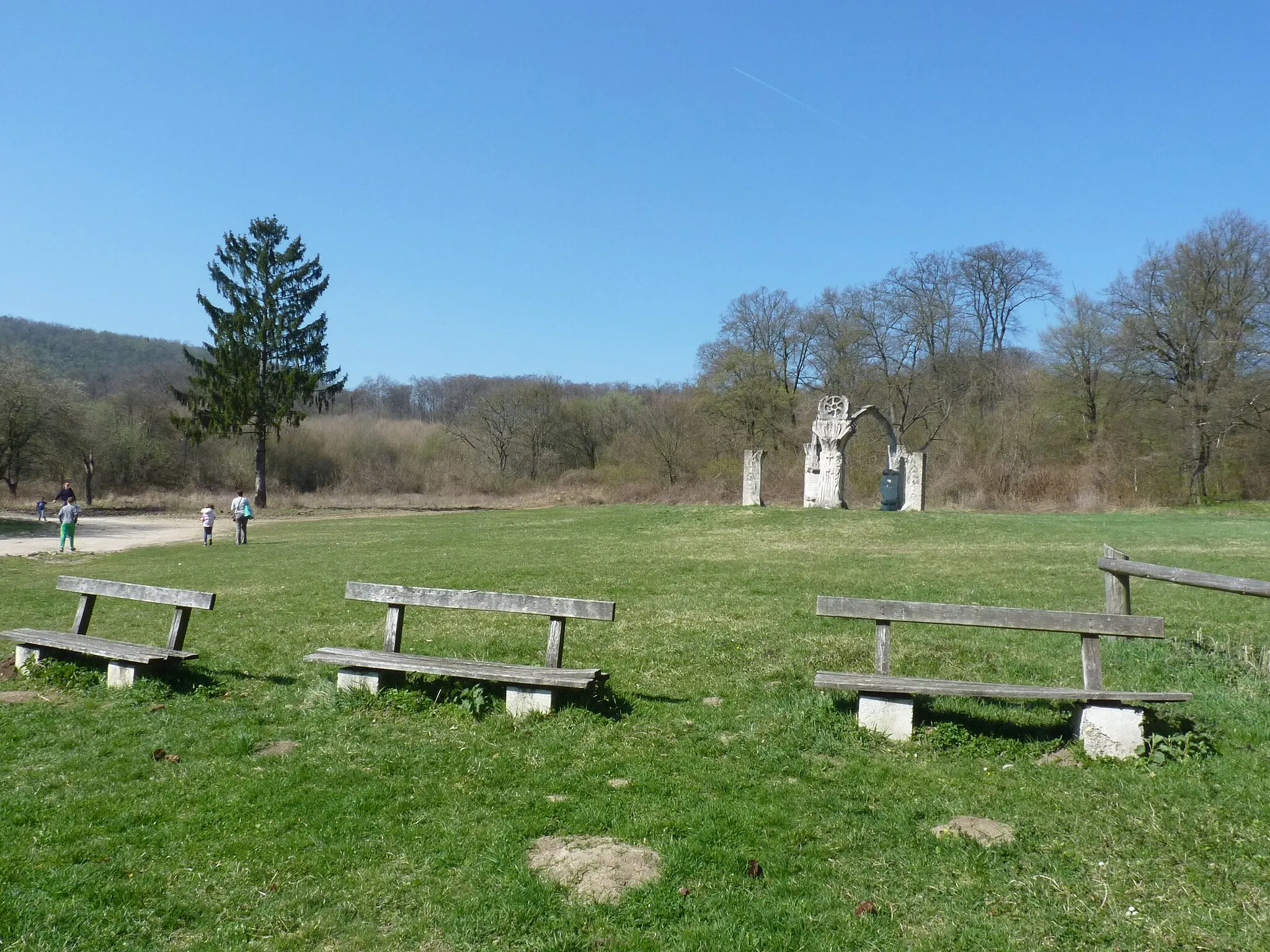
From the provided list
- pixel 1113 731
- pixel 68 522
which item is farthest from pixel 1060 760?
pixel 68 522

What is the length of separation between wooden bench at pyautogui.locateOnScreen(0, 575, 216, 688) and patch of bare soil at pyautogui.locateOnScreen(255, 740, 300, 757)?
179cm

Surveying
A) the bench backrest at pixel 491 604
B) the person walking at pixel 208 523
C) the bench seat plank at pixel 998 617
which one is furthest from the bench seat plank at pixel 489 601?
the person walking at pixel 208 523

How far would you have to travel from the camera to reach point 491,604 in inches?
273

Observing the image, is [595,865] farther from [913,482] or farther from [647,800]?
[913,482]

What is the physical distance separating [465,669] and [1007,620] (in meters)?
4.01

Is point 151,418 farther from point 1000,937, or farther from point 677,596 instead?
point 1000,937

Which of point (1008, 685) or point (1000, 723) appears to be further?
point (1000, 723)

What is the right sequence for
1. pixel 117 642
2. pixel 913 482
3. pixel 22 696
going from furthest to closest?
pixel 913 482
pixel 117 642
pixel 22 696

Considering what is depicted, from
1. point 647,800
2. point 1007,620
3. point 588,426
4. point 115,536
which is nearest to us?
point 647,800

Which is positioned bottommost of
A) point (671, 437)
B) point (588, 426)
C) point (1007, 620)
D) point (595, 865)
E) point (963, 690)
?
point (595, 865)

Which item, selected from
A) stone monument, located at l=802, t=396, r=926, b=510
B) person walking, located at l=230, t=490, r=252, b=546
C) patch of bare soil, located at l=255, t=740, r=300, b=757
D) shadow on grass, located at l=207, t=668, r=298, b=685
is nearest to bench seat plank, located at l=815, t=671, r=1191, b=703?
patch of bare soil, located at l=255, t=740, r=300, b=757

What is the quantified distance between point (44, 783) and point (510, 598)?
320 cm

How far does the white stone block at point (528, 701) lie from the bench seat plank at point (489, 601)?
59cm

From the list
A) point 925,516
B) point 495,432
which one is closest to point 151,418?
point 495,432
